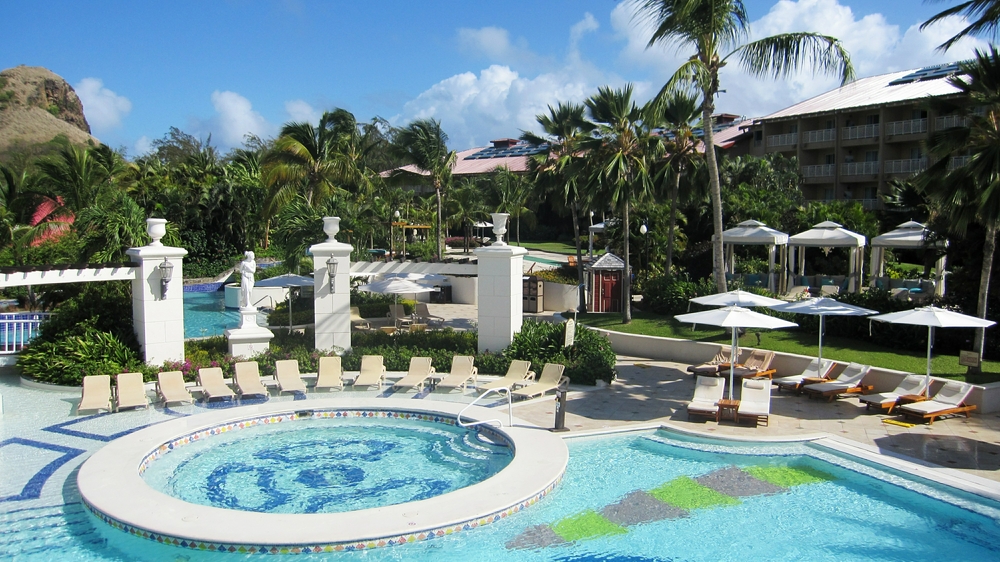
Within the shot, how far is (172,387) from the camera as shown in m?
14.6

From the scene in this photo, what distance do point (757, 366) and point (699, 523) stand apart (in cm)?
828

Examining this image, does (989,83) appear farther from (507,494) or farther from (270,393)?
(270,393)

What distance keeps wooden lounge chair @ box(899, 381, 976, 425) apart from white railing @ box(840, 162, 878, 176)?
114 ft

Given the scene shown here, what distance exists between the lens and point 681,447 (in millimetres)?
12414

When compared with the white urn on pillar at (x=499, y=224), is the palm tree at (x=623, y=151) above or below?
above

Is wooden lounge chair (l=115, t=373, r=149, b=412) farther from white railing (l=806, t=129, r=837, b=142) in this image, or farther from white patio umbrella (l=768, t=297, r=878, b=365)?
white railing (l=806, t=129, r=837, b=142)

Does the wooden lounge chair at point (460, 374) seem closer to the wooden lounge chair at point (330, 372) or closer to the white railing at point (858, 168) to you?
the wooden lounge chair at point (330, 372)

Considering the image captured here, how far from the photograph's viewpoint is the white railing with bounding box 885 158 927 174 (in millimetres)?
42531

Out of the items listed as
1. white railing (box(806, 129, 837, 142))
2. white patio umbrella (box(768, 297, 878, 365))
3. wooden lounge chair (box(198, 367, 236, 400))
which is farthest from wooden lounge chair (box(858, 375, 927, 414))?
white railing (box(806, 129, 837, 142))

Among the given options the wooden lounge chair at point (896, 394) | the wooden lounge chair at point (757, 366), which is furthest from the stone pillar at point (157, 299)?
the wooden lounge chair at point (896, 394)

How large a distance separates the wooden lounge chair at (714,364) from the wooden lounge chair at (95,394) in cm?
1243

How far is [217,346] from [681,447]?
11.8 m

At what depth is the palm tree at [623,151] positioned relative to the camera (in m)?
21.3

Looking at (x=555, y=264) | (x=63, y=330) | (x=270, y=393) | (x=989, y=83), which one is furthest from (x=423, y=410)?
(x=555, y=264)
